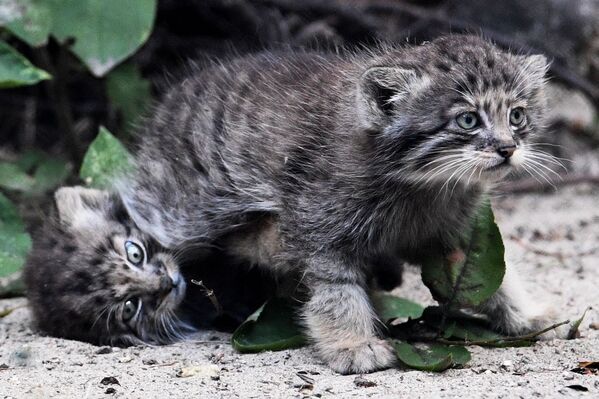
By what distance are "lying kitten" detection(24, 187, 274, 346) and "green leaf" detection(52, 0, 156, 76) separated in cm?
121

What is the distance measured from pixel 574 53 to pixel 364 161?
4793mm

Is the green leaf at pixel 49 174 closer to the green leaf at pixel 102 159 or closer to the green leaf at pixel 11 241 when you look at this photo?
the green leaf at pixel 102 159

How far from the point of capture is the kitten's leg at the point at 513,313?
4.79 meters

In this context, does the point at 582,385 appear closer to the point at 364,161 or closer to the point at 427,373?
the point at 427,373

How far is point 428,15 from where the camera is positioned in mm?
8023

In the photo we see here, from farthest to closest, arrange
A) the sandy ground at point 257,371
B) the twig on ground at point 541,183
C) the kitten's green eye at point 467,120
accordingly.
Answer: the twig on ground at point 541,183, the kitten's green eye at point 467,120, the sandy ground at point 257,371

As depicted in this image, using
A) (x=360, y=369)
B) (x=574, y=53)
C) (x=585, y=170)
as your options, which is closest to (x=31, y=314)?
(x=360, y=369)

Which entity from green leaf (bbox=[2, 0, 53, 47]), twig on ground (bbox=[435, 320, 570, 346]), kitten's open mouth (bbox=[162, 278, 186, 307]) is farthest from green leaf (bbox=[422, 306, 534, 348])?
green leaf (bbox=[2, 0, 53, 47])

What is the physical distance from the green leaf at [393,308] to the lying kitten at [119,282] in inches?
25.2

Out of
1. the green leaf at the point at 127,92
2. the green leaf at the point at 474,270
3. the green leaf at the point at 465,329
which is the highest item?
the green leaf at the point at 474,270

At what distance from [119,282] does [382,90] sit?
1.77 metres

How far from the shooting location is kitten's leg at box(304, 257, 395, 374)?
Answer: 4484 mm

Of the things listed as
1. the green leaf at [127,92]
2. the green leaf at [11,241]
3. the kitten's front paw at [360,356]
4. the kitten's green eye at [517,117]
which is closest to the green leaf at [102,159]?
the green leaf at [11,241]

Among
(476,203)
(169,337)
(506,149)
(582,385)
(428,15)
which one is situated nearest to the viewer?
(582,385)
